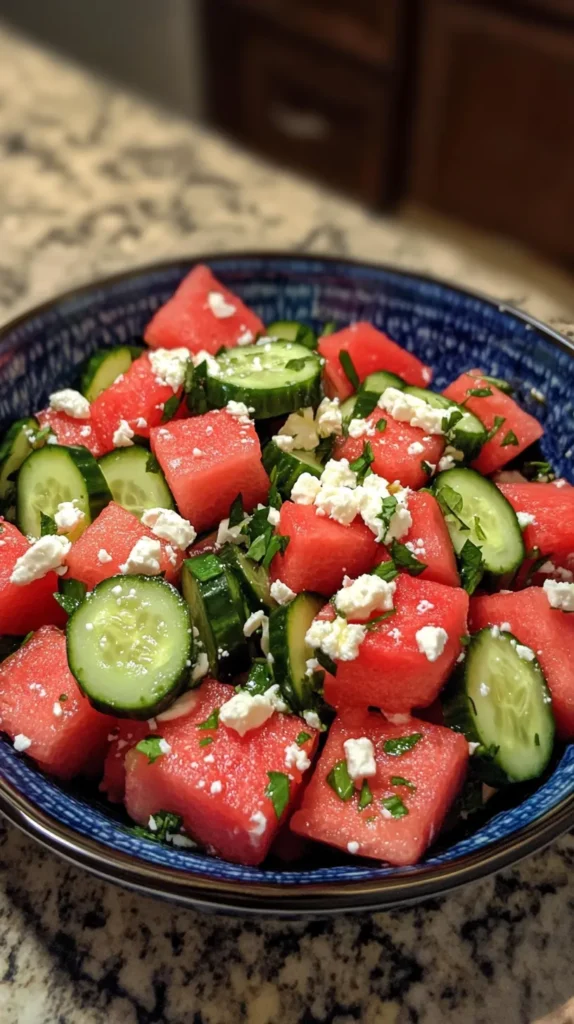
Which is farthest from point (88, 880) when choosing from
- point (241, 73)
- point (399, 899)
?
point (241, 73)

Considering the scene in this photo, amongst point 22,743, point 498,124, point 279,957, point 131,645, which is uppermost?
point 498,124

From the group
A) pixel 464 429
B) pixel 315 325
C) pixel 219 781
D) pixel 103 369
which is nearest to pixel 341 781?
pixel 219 781

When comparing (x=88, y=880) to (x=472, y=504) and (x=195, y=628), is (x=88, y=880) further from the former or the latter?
(x=472, y=504)

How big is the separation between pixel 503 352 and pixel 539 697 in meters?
0.68

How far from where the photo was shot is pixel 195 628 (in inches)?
43.1

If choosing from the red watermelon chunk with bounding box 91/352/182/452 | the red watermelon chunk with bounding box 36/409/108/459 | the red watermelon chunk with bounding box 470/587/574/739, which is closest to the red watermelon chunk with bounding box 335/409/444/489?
the red watermelon chunk with bounding box 470/587/574/739

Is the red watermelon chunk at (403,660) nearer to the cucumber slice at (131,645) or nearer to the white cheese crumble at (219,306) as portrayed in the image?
the cucumber slice at (131,645)

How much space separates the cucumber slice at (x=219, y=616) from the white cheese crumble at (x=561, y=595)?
1.37 feet

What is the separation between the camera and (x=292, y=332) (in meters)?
1.57

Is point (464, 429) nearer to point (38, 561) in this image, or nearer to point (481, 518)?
point (481, 518)

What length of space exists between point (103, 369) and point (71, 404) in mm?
129

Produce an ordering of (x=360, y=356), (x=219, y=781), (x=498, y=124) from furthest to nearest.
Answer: (x=498, y=124) → (x=360, y=356) → (x=219, y=781)

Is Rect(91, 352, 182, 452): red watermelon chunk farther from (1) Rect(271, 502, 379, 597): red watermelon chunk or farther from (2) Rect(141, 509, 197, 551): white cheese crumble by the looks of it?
(1) Rect(271, 502, 379, 597): red watermelon chunk

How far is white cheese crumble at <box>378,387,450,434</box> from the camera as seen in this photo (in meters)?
1.27
